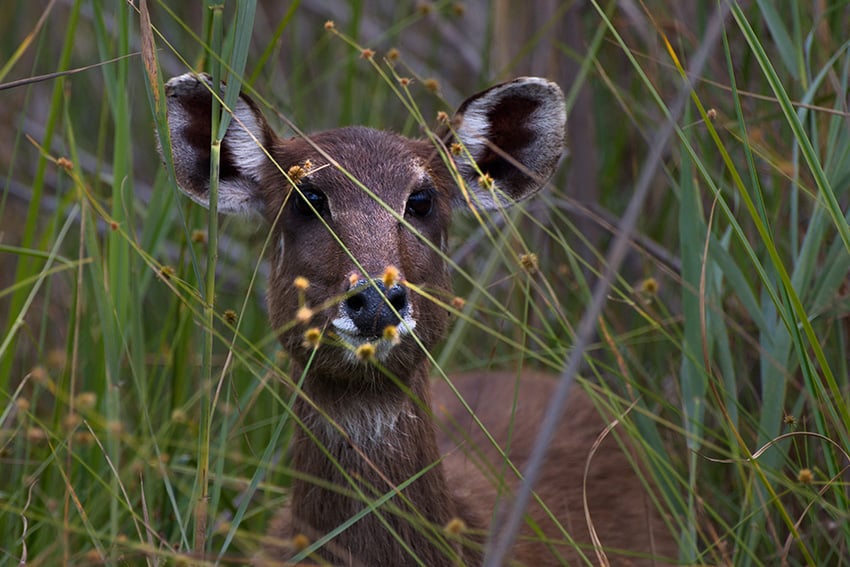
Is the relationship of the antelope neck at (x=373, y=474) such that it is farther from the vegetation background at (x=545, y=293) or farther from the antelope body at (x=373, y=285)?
the vegetation background at (x=545, y=293)

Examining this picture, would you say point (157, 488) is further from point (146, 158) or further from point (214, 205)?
point (146, 158)

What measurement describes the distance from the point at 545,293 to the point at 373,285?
2.13 metres

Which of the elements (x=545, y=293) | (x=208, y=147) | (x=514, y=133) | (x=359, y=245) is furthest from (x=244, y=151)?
(x=545, y=293)

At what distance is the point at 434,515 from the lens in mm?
3258

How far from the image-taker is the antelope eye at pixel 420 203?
11.2 feet

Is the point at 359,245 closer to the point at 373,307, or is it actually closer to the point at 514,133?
the point at 373,307

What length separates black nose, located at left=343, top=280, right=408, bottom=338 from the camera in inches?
113

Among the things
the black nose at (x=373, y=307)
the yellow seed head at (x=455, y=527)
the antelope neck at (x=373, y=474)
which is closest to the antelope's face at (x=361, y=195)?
the black nose at (x=373, y=307)

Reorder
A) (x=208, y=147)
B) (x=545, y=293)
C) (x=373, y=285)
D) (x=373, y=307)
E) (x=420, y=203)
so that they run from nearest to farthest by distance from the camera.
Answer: (x=373, y=285), (x=373, y=307), (x=420, y=203), (x=208, y=147), (x=545, y=293)

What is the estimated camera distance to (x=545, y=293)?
474 cm

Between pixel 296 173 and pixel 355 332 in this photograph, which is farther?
pixel 296 173

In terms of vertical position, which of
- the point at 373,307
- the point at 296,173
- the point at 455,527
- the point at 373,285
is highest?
the point at 296,173

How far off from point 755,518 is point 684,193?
3.05 ft

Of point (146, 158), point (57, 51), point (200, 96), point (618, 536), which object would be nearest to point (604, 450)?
point (618, 536)
